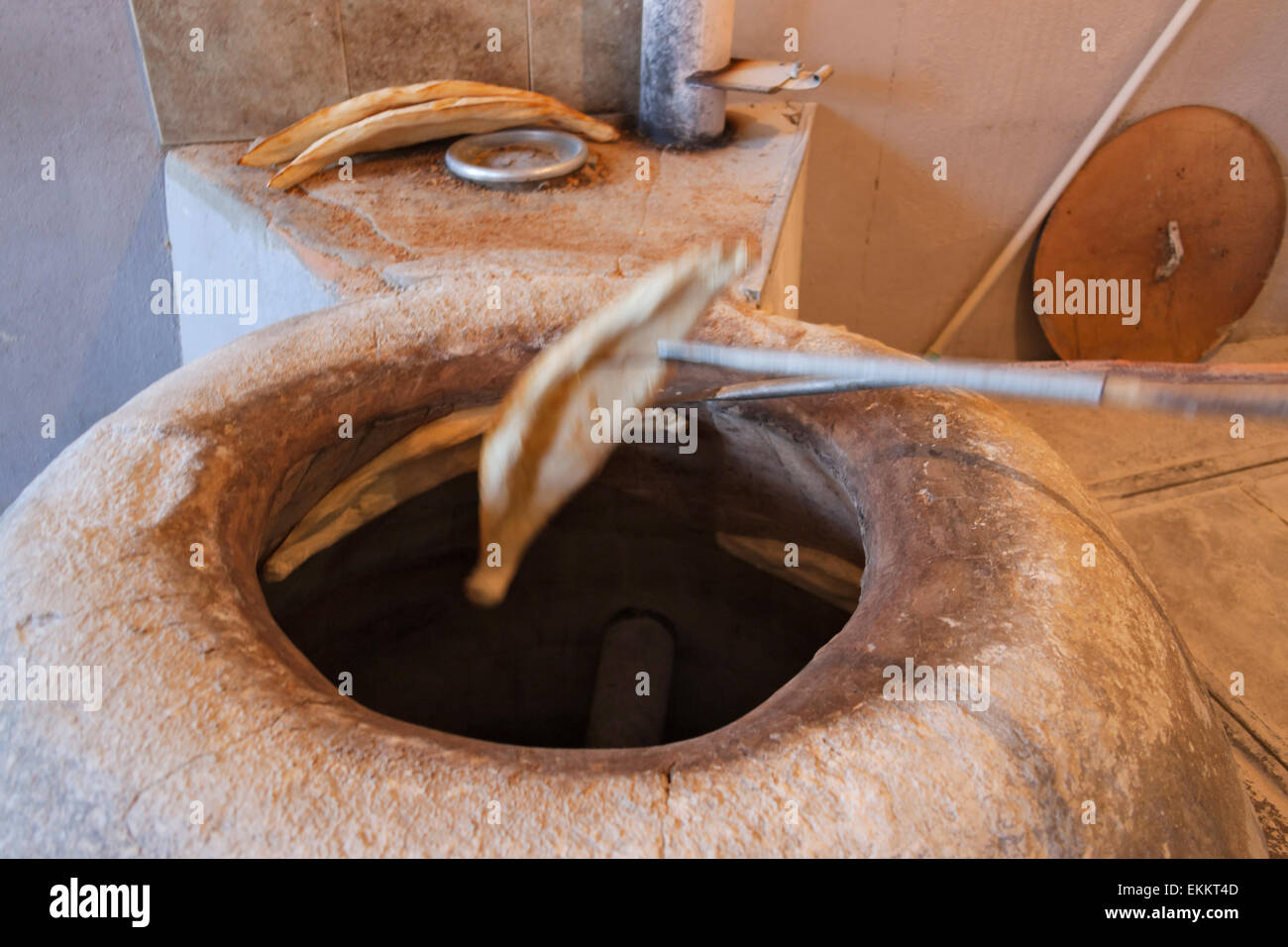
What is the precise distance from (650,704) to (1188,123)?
2.87m

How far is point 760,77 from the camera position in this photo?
269 cm

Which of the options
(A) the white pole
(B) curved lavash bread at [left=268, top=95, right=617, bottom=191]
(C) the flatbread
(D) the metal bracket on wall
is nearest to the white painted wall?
(A) the white pole

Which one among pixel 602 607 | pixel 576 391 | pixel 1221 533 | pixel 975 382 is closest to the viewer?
pixel 975 382

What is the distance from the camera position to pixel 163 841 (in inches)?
37.5

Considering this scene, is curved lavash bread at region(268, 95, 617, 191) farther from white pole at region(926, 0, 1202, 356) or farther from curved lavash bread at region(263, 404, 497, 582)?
white pole at region(926, 0, 1202, 356)

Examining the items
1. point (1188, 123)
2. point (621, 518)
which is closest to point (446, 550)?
point (621, 518)

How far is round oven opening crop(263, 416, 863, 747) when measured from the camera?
1859 mm

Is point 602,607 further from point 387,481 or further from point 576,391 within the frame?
point 576,391

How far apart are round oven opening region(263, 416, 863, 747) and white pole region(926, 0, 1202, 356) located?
79.2 inches

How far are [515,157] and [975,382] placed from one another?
1790mm

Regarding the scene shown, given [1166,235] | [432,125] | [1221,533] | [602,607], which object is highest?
[432,125]

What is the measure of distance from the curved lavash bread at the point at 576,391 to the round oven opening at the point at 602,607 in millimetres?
247

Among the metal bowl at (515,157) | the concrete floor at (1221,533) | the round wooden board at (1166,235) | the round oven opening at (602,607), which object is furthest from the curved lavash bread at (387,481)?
the round wooden board at (1166,235)

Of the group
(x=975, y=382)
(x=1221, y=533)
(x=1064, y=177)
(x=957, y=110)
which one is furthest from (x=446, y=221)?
(x=1221, y=533)
